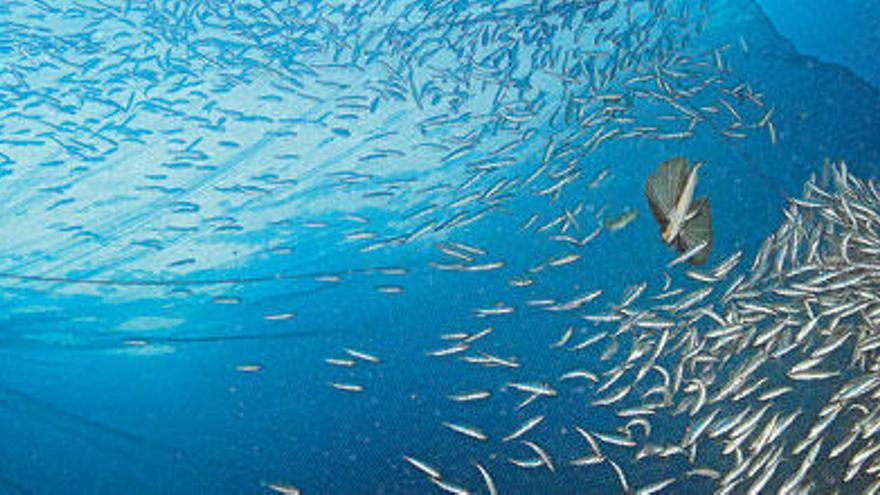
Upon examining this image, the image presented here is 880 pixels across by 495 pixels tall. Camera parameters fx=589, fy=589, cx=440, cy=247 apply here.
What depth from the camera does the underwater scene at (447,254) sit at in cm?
504

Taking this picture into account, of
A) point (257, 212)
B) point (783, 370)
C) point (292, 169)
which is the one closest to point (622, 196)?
point (783, 370)

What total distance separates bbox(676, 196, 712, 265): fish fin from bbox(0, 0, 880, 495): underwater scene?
3cm

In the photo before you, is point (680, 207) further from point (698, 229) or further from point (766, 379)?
point (766, 379)

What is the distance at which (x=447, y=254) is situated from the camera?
33.4ft

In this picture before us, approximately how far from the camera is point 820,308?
5.02 meters

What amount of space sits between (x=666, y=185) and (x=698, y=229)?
1.75 feet

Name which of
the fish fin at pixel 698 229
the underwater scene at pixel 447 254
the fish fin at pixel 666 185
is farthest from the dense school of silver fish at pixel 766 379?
the fish fin at pixel 666 185

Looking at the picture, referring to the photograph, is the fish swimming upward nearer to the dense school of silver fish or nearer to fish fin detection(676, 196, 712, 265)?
fish fin detection(676, 196, 712, 265)

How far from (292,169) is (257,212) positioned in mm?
1176

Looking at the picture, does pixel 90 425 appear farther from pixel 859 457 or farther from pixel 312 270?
pixel 859 457

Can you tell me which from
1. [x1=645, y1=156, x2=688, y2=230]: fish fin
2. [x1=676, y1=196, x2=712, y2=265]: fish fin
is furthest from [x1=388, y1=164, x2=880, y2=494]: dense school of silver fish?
[x1=645, y1=156, x2=688, y2=230]: fish fin

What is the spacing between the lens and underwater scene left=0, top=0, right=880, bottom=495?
504cm

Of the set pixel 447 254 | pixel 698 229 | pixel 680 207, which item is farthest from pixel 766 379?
pixel 447 254

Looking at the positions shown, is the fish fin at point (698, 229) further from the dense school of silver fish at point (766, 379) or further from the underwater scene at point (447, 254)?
the dense school of silver fish at point (766, 379)
